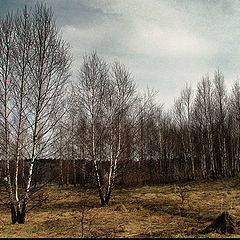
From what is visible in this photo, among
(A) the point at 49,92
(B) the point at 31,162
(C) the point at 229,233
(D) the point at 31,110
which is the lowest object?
(C) the point at 229,233

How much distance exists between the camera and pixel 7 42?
24.2 feet

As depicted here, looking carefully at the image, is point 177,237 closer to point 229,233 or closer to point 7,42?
point 229,233

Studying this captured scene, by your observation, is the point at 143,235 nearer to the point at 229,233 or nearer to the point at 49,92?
the point at 229,233

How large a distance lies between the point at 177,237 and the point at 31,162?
4657 mm

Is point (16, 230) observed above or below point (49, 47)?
below

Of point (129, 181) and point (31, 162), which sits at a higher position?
point (31, 162)

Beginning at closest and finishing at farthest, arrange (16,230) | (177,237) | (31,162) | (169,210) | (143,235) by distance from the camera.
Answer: (177,237)
(143,235)
(16,230)
(31,162)
(169,210)

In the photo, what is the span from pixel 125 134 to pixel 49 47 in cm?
542

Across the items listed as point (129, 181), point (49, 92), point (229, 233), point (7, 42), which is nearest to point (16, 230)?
point (49, 92)

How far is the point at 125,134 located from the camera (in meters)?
10.9

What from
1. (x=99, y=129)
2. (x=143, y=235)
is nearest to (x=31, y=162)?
(x=143, y=235)

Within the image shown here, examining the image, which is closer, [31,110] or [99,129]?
[31,110]

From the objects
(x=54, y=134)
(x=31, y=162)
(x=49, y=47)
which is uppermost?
(x=49, y=47)

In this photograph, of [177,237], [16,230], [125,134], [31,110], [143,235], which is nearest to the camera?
[177,237]
